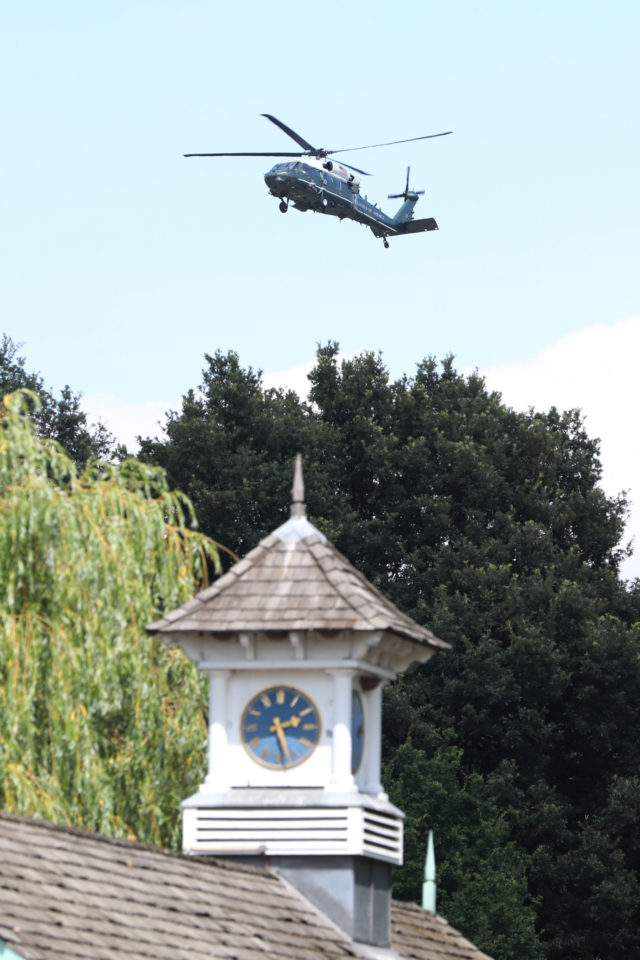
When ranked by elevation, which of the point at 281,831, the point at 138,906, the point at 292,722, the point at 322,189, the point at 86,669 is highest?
the point at 322,189

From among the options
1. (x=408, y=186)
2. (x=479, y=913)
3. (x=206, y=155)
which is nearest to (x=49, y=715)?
(x=479, y=913)

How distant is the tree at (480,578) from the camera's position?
141ft

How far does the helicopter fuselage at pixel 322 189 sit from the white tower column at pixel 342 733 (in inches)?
2009

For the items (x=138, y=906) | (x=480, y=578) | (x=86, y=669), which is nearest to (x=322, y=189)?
(x=480, y=578)

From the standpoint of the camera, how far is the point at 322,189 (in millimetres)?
64750

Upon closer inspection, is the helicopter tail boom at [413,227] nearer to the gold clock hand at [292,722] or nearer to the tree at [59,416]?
the tree at [59,416]

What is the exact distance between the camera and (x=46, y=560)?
18.2 metres

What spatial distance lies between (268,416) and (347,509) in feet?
10.7

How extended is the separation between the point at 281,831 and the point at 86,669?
15.1 ft

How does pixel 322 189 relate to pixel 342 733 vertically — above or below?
above

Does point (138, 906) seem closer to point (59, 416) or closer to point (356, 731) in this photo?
point (356, 731)

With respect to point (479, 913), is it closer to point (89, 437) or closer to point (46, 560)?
point (89, 437)

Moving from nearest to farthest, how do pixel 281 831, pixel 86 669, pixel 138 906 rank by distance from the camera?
pixel 138 906 → pixel 281 831 → pixel 86 669

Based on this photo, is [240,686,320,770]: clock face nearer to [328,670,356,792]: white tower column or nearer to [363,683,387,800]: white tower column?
[328,670,356,792]: white tower column
